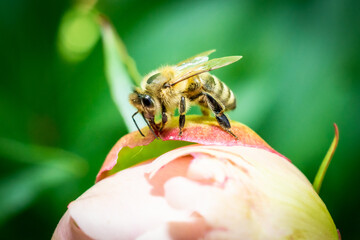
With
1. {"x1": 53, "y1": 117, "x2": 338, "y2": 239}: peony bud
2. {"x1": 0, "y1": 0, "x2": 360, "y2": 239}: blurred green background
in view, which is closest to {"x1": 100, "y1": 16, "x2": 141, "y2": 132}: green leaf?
{"x1": 0, "y1": 0, "x2": 360, "y2": 239}: blurred green background

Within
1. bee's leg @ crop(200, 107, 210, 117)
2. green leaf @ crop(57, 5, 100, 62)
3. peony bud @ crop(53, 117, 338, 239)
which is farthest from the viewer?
green leaf @ crop(57, 5, 100, 62)

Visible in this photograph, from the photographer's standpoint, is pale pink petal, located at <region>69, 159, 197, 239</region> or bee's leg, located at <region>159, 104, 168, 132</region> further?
bee's leg, located at <region>159, 104, 168, 132</region>

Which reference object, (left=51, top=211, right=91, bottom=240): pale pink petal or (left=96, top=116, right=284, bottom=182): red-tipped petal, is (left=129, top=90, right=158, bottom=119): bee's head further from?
(left=51, top=211, right=91, bottom=240): pale pink petal

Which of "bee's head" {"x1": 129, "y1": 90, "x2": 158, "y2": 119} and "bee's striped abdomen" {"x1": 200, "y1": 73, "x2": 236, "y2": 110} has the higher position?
"bee's head" {"x1": 129, "y1": 90, "x2": 158, "y2": 119}

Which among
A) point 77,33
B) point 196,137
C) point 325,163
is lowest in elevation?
point 325,163

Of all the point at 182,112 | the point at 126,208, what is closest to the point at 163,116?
the point at 182,112

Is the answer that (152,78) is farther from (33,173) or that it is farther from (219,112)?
(33,173)
